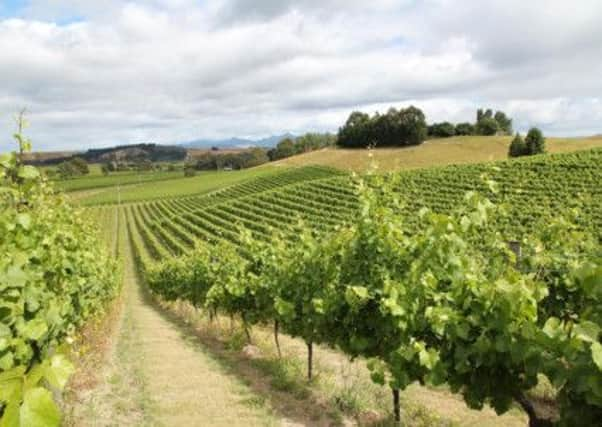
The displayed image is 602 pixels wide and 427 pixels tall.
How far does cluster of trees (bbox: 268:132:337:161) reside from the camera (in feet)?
445

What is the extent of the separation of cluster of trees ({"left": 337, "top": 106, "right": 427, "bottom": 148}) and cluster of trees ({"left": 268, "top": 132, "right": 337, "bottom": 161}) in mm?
39410

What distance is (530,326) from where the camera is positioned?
3.78 metres

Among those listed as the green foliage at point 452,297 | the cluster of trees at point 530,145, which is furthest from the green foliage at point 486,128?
the green foliage at point 452,297

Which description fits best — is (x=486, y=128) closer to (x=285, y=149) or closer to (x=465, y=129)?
(x=465, y=129)

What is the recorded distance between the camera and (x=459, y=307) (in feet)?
16.0

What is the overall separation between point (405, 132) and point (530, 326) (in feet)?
275

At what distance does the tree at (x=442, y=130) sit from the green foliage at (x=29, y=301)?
88234 mm

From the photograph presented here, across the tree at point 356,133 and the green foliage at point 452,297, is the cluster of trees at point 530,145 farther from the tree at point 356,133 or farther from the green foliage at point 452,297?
the green foliage at point 452,297

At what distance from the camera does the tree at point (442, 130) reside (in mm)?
91250

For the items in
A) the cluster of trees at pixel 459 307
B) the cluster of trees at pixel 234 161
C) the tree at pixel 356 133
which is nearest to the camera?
the cluster of trees at pixel 459 307

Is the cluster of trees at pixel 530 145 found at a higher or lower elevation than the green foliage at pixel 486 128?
lower

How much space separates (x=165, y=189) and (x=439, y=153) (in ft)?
177

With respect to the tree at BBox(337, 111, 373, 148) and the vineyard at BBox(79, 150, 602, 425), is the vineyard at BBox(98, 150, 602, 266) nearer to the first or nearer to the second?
the vineyard at BBox(79, 150, 602, 425)

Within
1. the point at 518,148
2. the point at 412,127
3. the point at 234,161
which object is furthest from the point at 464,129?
the point at 234,161
